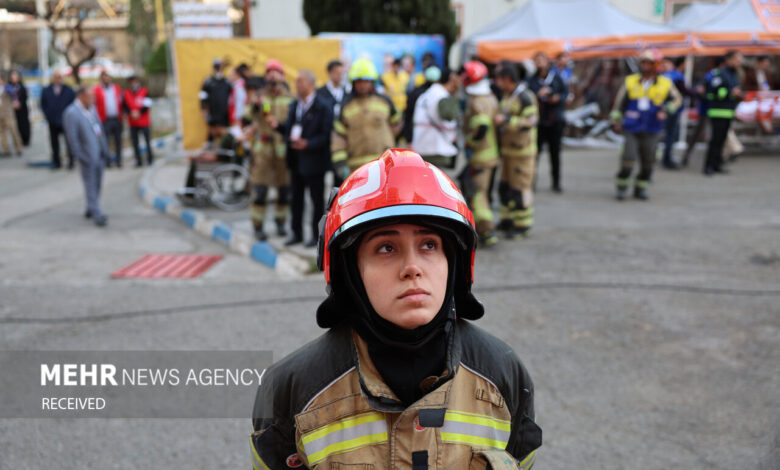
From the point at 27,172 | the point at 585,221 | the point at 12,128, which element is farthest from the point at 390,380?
the point at 12,128

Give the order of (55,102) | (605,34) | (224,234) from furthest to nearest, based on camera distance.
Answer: (605,34) < (55,102) < (224,234)

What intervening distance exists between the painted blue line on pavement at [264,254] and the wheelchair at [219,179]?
2611 mm

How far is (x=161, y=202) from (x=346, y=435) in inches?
385

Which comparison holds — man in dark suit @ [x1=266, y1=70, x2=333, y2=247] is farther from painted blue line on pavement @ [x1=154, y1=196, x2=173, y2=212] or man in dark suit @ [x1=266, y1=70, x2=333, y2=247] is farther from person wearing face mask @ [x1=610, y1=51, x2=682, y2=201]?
person wearing face mask @ [x1=610, y1=51, x2=682, y2=201]

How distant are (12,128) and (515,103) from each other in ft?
48.0

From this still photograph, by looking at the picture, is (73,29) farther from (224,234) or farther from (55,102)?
(224,234)

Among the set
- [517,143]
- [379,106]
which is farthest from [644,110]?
[379,106]

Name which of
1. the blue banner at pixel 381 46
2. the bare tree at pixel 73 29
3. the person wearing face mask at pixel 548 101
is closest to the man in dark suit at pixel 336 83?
the person wearing face mask at pixel 548 101

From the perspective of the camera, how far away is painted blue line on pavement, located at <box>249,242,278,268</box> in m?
7.31

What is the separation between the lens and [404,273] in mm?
1569

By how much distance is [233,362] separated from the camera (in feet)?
15.2

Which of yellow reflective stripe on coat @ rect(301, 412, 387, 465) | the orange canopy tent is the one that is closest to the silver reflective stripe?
yellow reflective stripe on coat @ rect(301, 412, 387, 465)

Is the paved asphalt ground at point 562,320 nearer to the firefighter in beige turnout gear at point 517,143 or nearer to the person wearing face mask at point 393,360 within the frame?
the firefighter in beige turnout gear at point 517,143

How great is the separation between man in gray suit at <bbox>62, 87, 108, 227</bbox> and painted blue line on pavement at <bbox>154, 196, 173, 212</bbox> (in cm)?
118
